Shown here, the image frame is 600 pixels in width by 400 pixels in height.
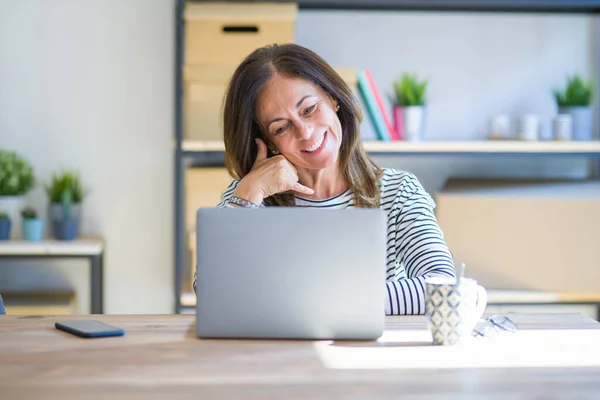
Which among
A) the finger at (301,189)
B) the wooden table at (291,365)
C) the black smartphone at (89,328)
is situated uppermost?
the finger at (301,189)

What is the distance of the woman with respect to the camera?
1.93 meters

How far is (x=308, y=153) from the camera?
1957 millimetres

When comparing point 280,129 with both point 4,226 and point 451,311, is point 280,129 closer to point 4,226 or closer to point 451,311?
point 451,311

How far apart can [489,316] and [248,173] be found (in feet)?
2.36

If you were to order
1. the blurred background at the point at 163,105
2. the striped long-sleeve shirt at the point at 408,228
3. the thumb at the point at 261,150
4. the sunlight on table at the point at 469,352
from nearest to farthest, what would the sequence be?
the sunlight on table at the point at 469,352
the striped long-sleeve shirt at the point at 408,228
the thumb at the point at 261,150
the blurred background at the point at 163,105

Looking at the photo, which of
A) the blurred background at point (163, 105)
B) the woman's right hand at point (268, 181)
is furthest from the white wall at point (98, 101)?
the woman's right hand at point (268, 181)

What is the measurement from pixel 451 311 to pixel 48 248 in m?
1.89

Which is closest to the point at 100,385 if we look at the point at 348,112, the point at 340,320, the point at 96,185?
the point at 340,320

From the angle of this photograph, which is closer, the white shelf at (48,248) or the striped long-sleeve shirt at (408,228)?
the striped long-sleeve shirt at (408,228)

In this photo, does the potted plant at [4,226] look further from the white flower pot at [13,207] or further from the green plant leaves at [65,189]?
the green plant leaves at [65,189]

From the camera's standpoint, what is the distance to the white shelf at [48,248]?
287 centimetres

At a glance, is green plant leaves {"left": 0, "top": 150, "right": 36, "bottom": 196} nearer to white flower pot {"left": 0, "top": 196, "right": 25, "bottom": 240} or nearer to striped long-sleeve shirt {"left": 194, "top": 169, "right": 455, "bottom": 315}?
white flower pot {"left": 0, "top": 196, "right": 25, "bottom": 240}

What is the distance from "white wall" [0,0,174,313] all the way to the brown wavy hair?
1.21 metres

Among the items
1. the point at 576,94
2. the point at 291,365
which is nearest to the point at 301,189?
the point at 291,365
